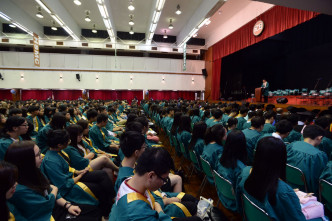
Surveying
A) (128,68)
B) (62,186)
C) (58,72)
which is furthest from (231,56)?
(62,186)

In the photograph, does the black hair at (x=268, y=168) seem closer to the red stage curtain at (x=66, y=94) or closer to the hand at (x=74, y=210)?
the hand at (x=74, y=210)

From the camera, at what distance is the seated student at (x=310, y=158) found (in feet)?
7.04

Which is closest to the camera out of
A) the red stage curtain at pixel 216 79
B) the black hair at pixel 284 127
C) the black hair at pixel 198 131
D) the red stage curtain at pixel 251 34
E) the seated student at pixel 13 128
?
the seated student at pixel 13 128

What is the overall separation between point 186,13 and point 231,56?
5932mm

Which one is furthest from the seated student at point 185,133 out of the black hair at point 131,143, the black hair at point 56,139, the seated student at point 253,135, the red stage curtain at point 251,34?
the red stage curtain at point 251,34

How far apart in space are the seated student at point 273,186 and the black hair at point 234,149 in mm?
509

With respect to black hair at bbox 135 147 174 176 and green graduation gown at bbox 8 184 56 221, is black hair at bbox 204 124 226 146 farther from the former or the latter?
green graduation gown at bbox 8 184 56 221

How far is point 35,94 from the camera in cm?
1777

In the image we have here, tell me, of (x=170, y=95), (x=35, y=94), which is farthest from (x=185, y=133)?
(x=35, y=94)

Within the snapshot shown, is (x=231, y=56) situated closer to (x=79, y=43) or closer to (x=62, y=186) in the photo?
(x=79, y=43)

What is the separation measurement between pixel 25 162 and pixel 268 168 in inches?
71.3

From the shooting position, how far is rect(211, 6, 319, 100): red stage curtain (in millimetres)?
8216

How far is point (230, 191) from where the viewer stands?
1828mm

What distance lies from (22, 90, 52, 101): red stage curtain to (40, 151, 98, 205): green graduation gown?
1896cm
